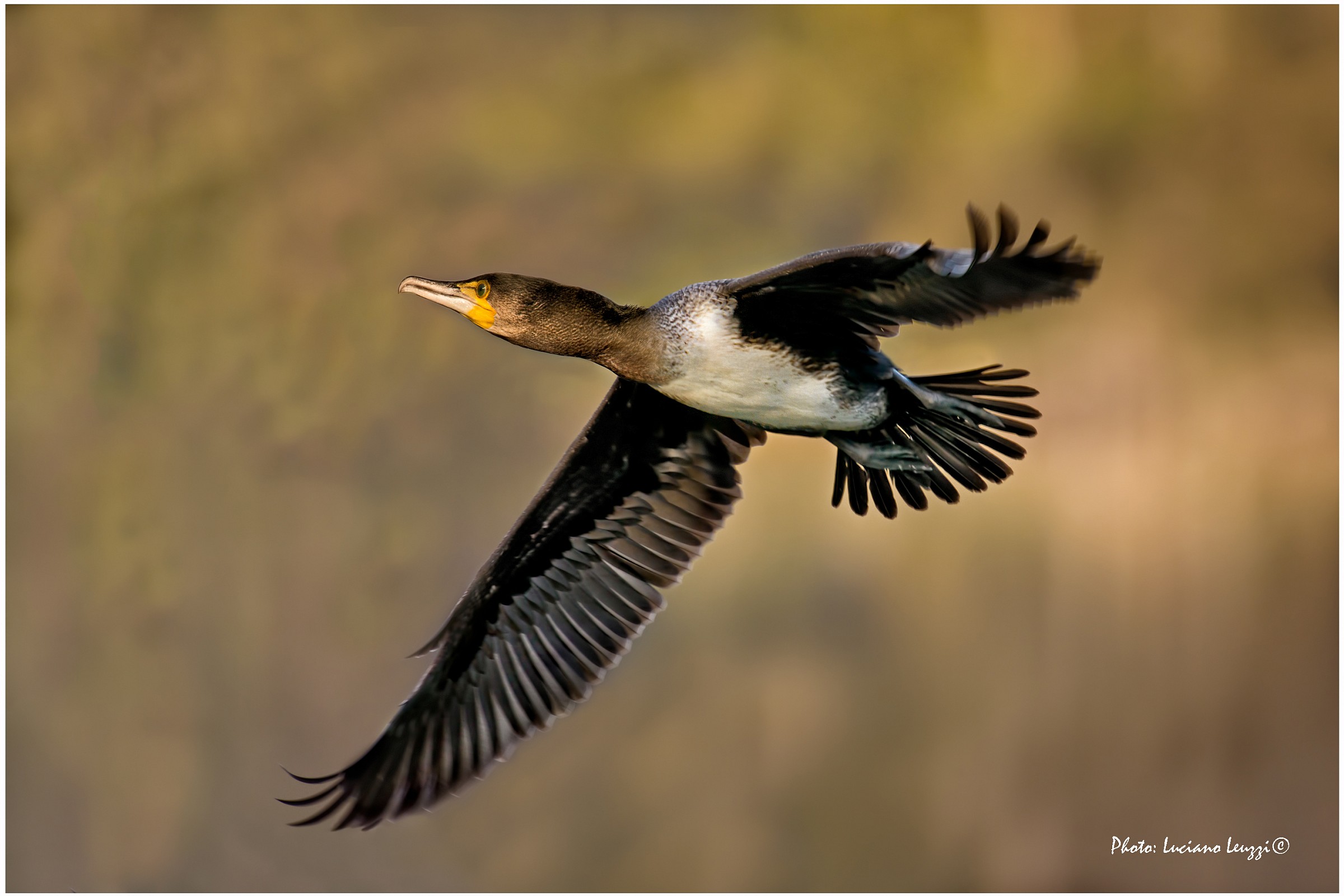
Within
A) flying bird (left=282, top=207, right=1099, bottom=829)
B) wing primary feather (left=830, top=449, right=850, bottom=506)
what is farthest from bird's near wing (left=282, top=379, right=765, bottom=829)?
wing primary feather (left=830, top=449, right=850, bottom=506)

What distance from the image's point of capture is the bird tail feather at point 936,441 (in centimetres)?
299

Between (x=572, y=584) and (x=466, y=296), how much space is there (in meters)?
1.01

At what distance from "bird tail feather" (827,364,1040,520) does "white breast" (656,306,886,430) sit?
3.9 inches

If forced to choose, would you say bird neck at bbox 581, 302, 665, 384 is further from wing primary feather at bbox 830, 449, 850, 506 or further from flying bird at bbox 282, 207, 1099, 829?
wing primary feather at bbox 830, 449, 850, 506

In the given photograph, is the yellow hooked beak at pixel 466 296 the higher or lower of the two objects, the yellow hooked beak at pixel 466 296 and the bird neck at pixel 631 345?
the higher

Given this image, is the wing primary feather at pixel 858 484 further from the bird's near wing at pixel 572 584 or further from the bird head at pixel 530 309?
the bird head at pixel 530 309

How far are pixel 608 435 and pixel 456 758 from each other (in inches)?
38.9

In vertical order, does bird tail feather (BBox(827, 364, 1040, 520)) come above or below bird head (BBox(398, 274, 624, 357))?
below

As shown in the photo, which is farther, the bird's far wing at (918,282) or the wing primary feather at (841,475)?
the wing primary feather at (841,475)

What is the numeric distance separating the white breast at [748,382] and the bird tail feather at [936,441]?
99mm

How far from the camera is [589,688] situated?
3637 mm

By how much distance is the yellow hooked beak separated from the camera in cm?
308

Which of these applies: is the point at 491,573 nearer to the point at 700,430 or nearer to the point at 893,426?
the point at 700,430

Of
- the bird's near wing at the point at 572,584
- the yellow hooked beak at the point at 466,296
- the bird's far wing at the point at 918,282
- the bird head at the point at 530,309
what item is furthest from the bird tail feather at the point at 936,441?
the yellow hooked beak at the point at 466,296
